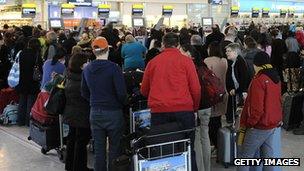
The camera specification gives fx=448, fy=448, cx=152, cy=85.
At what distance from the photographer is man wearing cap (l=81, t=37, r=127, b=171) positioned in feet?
14.0

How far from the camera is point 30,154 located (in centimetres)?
599

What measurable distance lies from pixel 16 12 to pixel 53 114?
62.3ft

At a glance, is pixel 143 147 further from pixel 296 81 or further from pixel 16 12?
pixel 16 12

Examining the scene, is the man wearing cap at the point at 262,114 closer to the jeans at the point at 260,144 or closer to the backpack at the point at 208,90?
the jeans at the point at 260,144

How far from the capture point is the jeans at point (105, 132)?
4.31 m

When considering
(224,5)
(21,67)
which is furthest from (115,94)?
(224,5)

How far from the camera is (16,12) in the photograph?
75.6 ft

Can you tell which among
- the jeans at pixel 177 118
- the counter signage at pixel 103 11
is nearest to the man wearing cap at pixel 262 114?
the jeans at pixel 177 118

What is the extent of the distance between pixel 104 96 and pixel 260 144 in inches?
59.6

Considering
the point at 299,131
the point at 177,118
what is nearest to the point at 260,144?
the point at 177,118

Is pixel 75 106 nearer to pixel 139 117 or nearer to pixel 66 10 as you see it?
pixel 139 117

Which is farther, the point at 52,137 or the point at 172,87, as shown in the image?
the point at 52,137

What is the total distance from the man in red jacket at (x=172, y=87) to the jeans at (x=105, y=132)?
1.50ft

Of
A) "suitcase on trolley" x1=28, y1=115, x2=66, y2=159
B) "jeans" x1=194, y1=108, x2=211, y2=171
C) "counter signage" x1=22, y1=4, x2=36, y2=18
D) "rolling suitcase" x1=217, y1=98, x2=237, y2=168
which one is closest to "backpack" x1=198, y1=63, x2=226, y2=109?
"jeans" x1=194, y1=108, x2=211, y2=171
